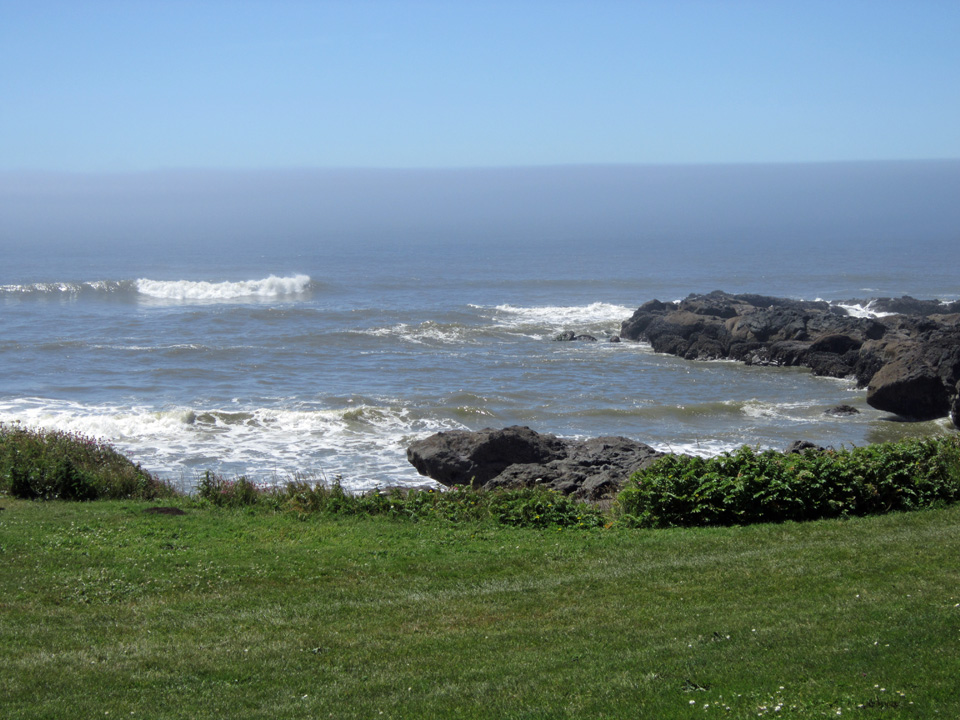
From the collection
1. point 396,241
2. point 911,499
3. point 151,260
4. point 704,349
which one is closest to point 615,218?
point 396,241

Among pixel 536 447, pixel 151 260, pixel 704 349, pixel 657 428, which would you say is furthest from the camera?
pixel 151 260

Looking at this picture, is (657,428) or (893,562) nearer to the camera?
(893,562)

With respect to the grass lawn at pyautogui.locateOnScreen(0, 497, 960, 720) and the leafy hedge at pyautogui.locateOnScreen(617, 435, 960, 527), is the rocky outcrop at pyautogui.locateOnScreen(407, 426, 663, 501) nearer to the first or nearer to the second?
the leafy hedge at pyautogui.locateOnScreen(617, 435, 960, 527)

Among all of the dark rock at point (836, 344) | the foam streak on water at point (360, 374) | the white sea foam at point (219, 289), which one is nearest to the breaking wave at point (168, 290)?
the white sea foam at point (219, 289)

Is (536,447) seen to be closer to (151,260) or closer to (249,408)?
(249,408)

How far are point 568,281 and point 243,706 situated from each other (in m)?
67.8

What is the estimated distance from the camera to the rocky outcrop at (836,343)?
28625mm

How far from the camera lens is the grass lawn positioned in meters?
6.92

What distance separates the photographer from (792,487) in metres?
12.8

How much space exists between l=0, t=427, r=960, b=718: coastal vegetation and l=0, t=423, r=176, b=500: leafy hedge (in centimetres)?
119

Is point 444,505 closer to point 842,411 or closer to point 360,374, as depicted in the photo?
point 842,411

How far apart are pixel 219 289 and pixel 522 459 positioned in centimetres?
5113

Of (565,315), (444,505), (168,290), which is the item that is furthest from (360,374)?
(168,290)

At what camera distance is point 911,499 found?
1284 cm
